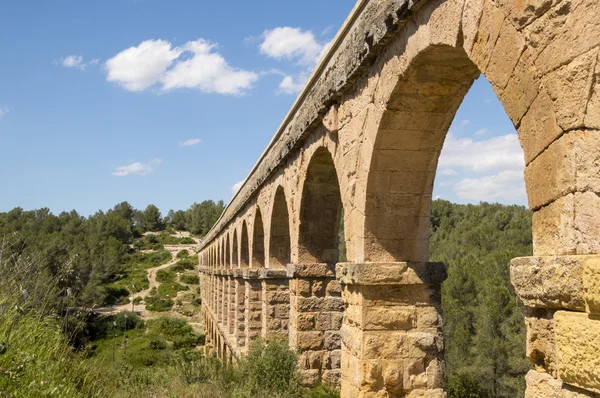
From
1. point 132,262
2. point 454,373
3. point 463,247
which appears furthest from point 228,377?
point 132,262

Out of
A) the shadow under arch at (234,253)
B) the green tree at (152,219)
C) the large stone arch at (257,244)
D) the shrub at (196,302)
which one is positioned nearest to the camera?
the large stone arch at (257,244)

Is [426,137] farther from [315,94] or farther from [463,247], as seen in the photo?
[463,247]

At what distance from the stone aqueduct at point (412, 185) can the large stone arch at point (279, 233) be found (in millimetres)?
26

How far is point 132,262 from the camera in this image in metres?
53.2

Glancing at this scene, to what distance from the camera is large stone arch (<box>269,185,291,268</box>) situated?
31.8 feet

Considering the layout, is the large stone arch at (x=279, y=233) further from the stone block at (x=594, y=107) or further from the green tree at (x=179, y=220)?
the green tree at (x=179, y=220)

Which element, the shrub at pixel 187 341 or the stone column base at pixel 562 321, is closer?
the stone column base at pixel 562 321

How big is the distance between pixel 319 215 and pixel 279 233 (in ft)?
7.91

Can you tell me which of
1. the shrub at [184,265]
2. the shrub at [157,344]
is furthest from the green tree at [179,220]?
the shrub at [157,344]

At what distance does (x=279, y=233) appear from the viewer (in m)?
9.95

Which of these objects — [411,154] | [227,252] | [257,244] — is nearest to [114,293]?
[227,252]

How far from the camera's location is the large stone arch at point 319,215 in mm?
7297

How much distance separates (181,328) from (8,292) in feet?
89.5

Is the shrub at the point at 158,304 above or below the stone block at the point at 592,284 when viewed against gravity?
below
